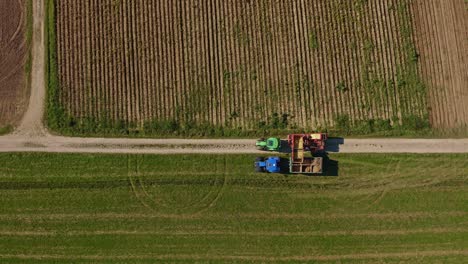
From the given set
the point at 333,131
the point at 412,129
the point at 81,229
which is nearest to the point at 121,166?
the point at 81,229

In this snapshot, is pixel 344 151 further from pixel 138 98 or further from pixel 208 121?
pixel 138 98

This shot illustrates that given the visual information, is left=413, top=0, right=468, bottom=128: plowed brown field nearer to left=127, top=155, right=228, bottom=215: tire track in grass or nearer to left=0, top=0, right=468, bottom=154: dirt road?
left=0, top=0, right=468, bottom=154: dirt road

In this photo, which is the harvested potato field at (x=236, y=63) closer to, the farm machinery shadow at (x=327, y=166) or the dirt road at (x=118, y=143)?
the dirt road at (x=118, y=143)

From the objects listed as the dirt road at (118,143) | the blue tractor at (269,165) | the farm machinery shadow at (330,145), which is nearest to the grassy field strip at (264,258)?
the blue tractor at (269,165)

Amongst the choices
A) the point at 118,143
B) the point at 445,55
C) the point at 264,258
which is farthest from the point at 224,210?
the point at 445,55

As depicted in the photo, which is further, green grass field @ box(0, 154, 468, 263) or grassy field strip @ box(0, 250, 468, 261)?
green grass field @ box(0, 154, 468, 263)

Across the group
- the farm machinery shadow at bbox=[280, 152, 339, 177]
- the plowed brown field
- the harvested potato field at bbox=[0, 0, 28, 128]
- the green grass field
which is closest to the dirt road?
the green grass field
